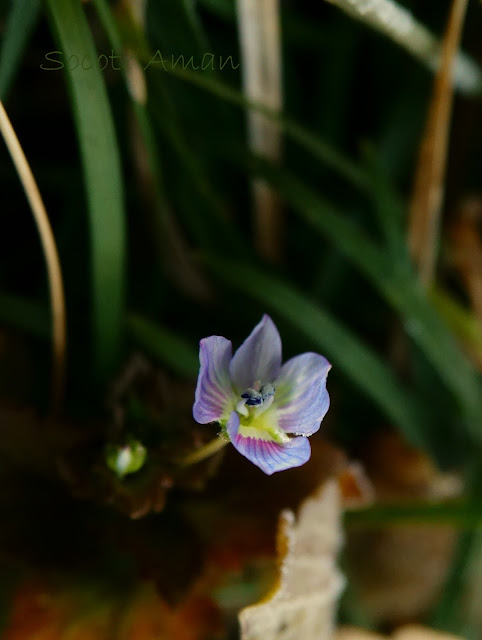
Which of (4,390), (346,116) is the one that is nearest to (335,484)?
(4,390)

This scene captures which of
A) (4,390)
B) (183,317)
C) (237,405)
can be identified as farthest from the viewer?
(183,317)

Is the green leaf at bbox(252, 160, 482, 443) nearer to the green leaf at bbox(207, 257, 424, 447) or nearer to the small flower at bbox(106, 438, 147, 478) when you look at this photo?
the green leaf at bbox(207, 257, 424, 447)

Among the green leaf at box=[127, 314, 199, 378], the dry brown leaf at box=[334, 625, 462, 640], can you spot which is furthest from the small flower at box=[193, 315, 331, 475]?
the dry brown leaf at box=[334, 625, 462, 640]

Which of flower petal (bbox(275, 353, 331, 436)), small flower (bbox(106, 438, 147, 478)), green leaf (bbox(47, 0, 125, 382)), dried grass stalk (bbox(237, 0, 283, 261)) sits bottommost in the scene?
small flower (bbox(106, 438, 147, 478))

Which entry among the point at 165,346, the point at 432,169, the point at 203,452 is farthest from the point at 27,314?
the point at 432,169

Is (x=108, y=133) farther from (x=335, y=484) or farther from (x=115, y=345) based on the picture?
(x=335, y=484)

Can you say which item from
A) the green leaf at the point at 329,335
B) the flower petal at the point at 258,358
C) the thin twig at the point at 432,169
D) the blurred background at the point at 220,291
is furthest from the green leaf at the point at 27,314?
the thin twig at the point at 432,169

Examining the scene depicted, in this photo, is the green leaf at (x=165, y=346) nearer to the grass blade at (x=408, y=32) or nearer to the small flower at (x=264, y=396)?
the small flower at (x=264, y=396)
